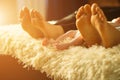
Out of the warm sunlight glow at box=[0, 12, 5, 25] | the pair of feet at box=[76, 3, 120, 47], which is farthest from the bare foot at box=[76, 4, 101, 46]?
the warm sunlight glow at box=[0, 12, 5, 25]

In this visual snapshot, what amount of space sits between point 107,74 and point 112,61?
0.05 meters

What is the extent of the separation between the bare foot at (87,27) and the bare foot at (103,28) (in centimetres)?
4

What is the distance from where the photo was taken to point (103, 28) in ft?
3.27

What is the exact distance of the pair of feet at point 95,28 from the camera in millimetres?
1008

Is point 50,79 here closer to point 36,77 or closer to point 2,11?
point 36,77

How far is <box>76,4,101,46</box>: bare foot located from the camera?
1.07 meters

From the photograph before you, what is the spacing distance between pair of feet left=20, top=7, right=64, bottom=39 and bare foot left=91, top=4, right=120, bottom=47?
0.95ft

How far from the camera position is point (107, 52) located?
91cm

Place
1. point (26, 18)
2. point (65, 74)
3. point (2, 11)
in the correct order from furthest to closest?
point (2, 11)
point (26, 18)
point (65, 74)

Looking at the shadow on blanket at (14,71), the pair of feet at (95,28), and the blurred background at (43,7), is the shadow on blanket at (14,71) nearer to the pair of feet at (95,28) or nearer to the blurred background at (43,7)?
the pair of feet at (95,28)

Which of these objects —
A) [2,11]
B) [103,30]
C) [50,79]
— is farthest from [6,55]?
[2,11]

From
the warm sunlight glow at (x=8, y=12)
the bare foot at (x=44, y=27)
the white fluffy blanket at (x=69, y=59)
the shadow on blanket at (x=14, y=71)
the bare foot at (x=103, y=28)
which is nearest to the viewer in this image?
the white fluffy blanket at (x=69, y=59)

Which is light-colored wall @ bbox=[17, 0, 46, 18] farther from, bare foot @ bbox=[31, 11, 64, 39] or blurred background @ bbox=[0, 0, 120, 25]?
bare foot @ bbox=[31, 11, 64, 39]

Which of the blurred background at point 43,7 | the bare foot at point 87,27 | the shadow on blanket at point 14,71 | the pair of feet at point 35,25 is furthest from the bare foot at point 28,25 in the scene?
the blurred background at point 43,7
